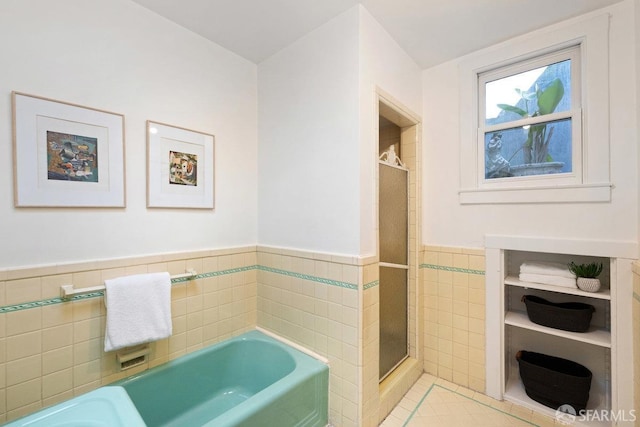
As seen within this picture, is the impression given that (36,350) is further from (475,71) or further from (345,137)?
(475,71)

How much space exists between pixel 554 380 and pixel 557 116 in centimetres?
166

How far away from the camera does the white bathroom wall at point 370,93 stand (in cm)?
158

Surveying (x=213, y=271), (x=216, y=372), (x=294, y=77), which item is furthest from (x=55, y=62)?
(x=216, y=372)

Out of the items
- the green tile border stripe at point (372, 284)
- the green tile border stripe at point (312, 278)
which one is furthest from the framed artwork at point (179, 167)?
the green tile border stripe at point (372, 284)

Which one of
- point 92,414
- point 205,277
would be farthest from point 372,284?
point 92,414

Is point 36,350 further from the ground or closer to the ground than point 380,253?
closer to the ground

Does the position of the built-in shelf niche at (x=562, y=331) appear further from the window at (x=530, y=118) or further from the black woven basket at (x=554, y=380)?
the window at (x=530, y=118)

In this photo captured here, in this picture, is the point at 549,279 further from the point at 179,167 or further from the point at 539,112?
the point at 179,167

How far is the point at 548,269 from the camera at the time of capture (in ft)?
5.69

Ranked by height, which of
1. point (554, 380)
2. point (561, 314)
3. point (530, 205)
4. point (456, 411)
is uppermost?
point (530, 205)

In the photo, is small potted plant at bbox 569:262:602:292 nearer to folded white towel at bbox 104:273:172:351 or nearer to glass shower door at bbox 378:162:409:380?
glass shower door at bbox 378:162:409:380

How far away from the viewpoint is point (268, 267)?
6.82 ft

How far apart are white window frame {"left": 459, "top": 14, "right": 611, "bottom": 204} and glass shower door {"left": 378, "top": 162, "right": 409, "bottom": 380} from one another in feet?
1.54

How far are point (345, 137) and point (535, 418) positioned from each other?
2.12 metres
